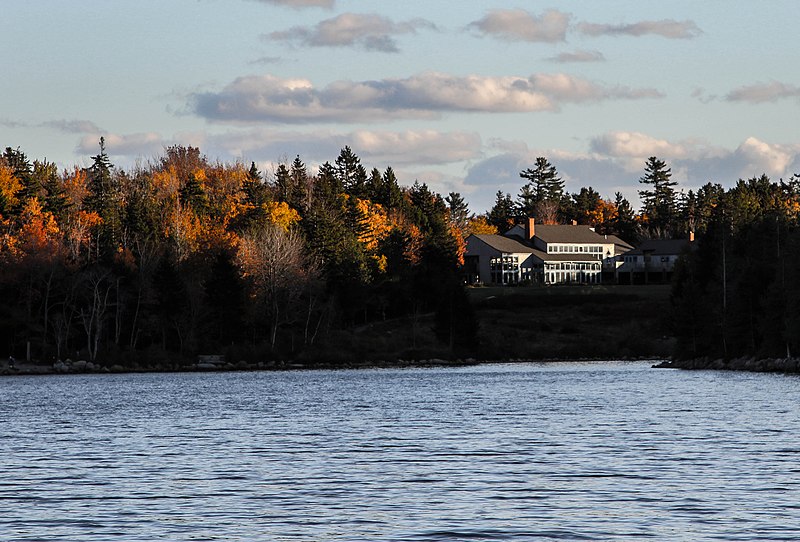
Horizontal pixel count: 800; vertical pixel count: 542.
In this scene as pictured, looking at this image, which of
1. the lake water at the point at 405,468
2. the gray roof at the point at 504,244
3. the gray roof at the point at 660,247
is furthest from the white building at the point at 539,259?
the lake water at the point at 405,468

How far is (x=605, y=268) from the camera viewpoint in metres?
199

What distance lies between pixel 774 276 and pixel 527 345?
41541 millimetres

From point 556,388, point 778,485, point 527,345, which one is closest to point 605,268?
point 527,345

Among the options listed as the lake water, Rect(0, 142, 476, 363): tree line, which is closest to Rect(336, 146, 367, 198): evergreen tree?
Rect(0, 142, 476, 363): tree line

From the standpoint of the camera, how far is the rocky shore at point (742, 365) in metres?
92.0

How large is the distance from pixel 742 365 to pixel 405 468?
2909 inches

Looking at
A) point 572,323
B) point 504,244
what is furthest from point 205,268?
point 504,244

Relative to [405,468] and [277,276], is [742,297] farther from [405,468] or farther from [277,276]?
[405,468]

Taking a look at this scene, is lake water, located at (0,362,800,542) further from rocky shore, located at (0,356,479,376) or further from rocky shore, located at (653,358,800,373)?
rocky shore, located at (0,356,479,376)

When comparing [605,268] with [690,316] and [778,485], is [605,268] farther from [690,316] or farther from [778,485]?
[778,485]

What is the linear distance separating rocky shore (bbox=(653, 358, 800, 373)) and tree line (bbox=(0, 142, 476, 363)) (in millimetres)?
25752

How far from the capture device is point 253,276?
117750 millimetres

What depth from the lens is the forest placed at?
103 meters

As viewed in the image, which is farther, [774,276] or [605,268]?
[605,268]
